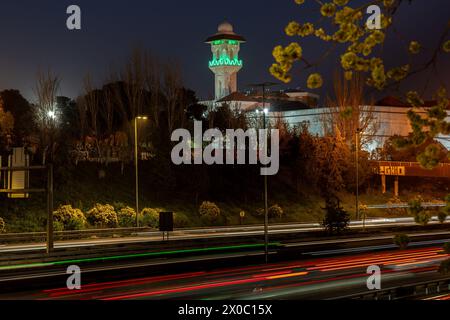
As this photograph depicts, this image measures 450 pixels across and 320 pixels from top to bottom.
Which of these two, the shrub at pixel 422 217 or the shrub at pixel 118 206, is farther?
the shrub at pixel 118 206

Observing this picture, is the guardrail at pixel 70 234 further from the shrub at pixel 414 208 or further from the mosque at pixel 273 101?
the mosque at pixel 273 101

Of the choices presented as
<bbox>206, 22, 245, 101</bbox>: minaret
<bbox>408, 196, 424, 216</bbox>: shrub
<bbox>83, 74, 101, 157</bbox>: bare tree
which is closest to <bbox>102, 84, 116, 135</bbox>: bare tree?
<bbox>83, 74, 101, 157</bbox>: bare tree

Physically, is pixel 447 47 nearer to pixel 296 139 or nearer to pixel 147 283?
pixel 147 283

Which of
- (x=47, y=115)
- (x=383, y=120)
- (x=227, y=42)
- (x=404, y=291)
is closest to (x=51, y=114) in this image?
(x=47, y=115)

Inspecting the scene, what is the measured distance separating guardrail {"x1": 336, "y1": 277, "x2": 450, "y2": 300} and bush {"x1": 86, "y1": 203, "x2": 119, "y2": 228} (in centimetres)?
3261

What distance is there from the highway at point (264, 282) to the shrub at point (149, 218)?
20850 mm

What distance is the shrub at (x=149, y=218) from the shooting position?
166 feet

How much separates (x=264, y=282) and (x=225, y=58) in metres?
123

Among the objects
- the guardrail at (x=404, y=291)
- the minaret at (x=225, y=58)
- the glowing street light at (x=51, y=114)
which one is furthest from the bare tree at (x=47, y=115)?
the minaret at (x=225, y=58)

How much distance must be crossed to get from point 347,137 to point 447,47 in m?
67.5

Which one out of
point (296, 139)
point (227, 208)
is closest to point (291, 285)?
point (227, 208)

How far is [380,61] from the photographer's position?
6.27m

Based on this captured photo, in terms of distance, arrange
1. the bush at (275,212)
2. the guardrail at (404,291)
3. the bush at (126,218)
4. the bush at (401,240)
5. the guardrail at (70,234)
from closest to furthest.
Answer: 1. the bush at (401,240)
2. the guardrail at (404,291)
3. the guardrail at (70,234)
4. the bush at (126,218)
5. the bush at (275,212)

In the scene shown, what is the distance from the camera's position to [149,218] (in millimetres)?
51000
